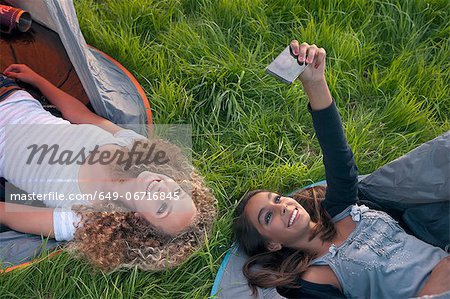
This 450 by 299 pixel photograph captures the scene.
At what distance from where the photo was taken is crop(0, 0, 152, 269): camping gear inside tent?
70.3 inches

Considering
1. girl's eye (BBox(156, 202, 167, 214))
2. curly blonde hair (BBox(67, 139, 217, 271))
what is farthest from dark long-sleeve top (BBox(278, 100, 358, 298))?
girl's eye (BBox(156, 202, 167, 214))

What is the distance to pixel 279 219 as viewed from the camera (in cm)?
177

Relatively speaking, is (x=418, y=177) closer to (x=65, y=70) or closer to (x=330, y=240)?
(x=330, y=240)

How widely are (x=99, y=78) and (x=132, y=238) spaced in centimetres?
61

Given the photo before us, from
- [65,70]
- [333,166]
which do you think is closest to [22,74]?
[65,70]

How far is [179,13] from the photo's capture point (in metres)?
2.39

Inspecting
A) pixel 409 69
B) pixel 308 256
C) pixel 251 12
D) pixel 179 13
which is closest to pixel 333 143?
pixel 308 256

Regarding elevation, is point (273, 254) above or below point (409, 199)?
below

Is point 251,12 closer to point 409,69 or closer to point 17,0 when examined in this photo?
point 409,69

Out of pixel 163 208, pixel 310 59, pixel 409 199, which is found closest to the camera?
pixel 310 59

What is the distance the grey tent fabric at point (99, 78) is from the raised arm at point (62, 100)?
4 cm

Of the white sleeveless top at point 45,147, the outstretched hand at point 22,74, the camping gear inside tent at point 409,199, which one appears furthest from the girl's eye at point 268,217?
the outstretched hand at point 22,74

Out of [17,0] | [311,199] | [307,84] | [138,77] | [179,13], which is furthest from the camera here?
[179,13]

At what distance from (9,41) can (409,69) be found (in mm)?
1627
